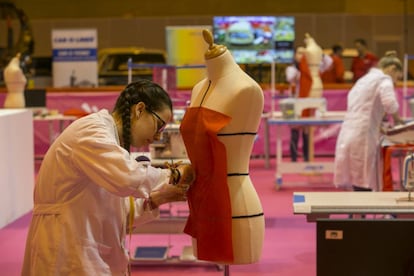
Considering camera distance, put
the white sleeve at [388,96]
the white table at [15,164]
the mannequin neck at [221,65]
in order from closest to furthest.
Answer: the mannequin neck at [221,65]
the white sleeve at [388,96]
the white table at [15,164]

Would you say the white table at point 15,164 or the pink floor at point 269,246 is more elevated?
the white table at point 15,164

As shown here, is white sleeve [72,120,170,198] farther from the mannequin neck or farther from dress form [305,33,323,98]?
dress form [305,33,323,98]

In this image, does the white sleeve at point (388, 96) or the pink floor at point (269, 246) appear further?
the white sleeve at point (388, 96)

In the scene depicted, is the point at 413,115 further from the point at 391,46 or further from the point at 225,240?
the point at 391,46

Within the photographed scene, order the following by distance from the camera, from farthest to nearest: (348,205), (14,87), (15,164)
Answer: (14,87) → (15,164) → (348,205)

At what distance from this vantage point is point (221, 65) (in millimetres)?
3299

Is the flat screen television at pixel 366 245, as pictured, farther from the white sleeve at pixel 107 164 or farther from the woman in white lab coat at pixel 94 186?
the white sleeve at pixel 107 164

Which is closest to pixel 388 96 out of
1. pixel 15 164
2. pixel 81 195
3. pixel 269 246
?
pixel 269 246

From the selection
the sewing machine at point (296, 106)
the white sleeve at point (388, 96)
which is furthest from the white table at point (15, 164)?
the white sleeve at point (388, 96)

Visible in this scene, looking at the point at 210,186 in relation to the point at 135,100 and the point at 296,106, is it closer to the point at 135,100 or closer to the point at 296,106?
the point at 135,100

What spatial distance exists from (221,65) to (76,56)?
9434 mm

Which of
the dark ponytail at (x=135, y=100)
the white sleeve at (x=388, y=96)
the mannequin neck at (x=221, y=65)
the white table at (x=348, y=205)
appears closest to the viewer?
the dark ponytail at (x=135, y=100)

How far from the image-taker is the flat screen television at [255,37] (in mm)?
13266

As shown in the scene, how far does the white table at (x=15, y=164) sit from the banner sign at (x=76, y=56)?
4.76 meters
